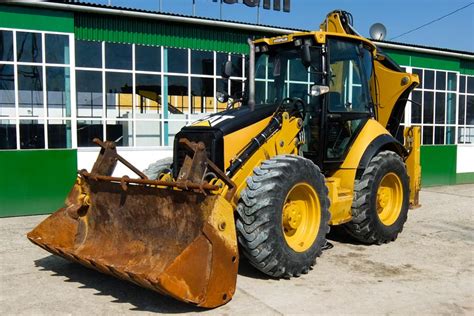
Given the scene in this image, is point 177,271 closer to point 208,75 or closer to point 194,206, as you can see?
point 194,206

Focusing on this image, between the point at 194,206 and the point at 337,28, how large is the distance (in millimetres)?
4316

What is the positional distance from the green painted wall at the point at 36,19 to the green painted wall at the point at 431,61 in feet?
26.9

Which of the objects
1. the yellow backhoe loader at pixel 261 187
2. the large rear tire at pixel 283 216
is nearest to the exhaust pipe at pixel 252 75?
the yellow backhoe loader at pixel 261 187

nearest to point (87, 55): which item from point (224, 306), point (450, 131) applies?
point (224, 306)

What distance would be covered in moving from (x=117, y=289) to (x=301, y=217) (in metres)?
2.11

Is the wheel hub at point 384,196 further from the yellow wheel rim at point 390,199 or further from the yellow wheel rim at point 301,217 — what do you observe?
the yellow wheel rim at point 301,217

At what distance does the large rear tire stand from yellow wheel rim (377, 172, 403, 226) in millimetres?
1776

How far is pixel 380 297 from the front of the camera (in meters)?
4.81

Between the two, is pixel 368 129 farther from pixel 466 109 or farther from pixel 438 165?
pixel 466 109

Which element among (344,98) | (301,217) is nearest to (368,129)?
(344,98)

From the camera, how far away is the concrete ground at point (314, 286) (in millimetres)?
4523

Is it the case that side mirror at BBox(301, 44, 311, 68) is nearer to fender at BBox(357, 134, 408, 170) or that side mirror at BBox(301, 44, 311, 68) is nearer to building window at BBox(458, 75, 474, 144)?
fender at BBox(357, 134, 408, 170)

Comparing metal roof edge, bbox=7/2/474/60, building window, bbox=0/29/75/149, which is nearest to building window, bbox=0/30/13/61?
building window, bbox=0/29/75/149

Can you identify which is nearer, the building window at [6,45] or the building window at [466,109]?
the building window at [6,45]
